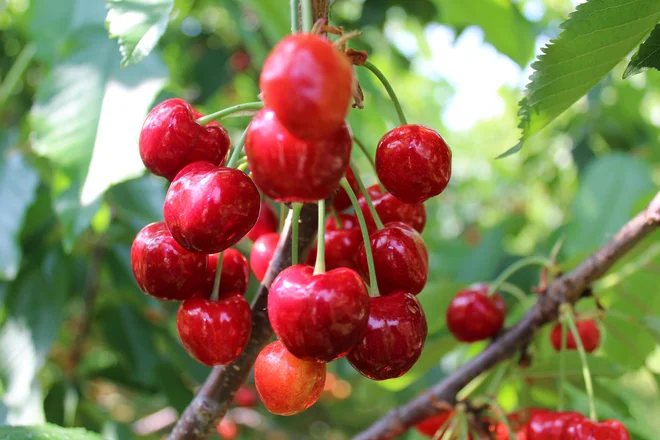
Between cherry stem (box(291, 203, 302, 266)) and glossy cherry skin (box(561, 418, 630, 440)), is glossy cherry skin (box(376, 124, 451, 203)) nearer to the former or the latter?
cherry stem (box(291, 203, 302, 266))

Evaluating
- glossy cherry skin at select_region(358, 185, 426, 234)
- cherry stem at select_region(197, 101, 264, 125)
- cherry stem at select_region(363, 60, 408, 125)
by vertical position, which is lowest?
glossy cherry skin at select_region(358, 185, 426, 234)

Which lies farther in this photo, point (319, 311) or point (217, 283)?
point (217, 283)

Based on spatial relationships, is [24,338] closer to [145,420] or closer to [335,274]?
[145,420]

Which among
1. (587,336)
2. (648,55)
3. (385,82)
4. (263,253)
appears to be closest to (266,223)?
(263,253)

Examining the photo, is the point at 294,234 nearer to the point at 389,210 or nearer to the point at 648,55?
the point at 389,210

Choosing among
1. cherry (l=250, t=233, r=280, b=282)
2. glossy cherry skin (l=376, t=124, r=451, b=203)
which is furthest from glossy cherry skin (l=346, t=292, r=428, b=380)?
cherry (l=250, t=233, r=280, b=282)

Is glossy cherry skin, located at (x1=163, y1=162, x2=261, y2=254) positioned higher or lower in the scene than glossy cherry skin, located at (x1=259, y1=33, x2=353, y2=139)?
lower

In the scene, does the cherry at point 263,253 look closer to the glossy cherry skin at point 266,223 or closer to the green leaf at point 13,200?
the glossy cherry skin at point 266,223

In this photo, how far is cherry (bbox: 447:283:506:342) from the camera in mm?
1281

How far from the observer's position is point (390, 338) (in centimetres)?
73

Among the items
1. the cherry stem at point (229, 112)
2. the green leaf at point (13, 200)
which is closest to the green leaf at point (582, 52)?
the cherry stem at point (229, 112)

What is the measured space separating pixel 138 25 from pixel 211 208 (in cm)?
34

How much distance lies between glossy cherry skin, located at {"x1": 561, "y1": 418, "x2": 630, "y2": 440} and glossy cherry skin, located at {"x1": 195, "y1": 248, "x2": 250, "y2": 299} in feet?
1.96

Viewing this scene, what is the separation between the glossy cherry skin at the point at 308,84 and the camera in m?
0.51
